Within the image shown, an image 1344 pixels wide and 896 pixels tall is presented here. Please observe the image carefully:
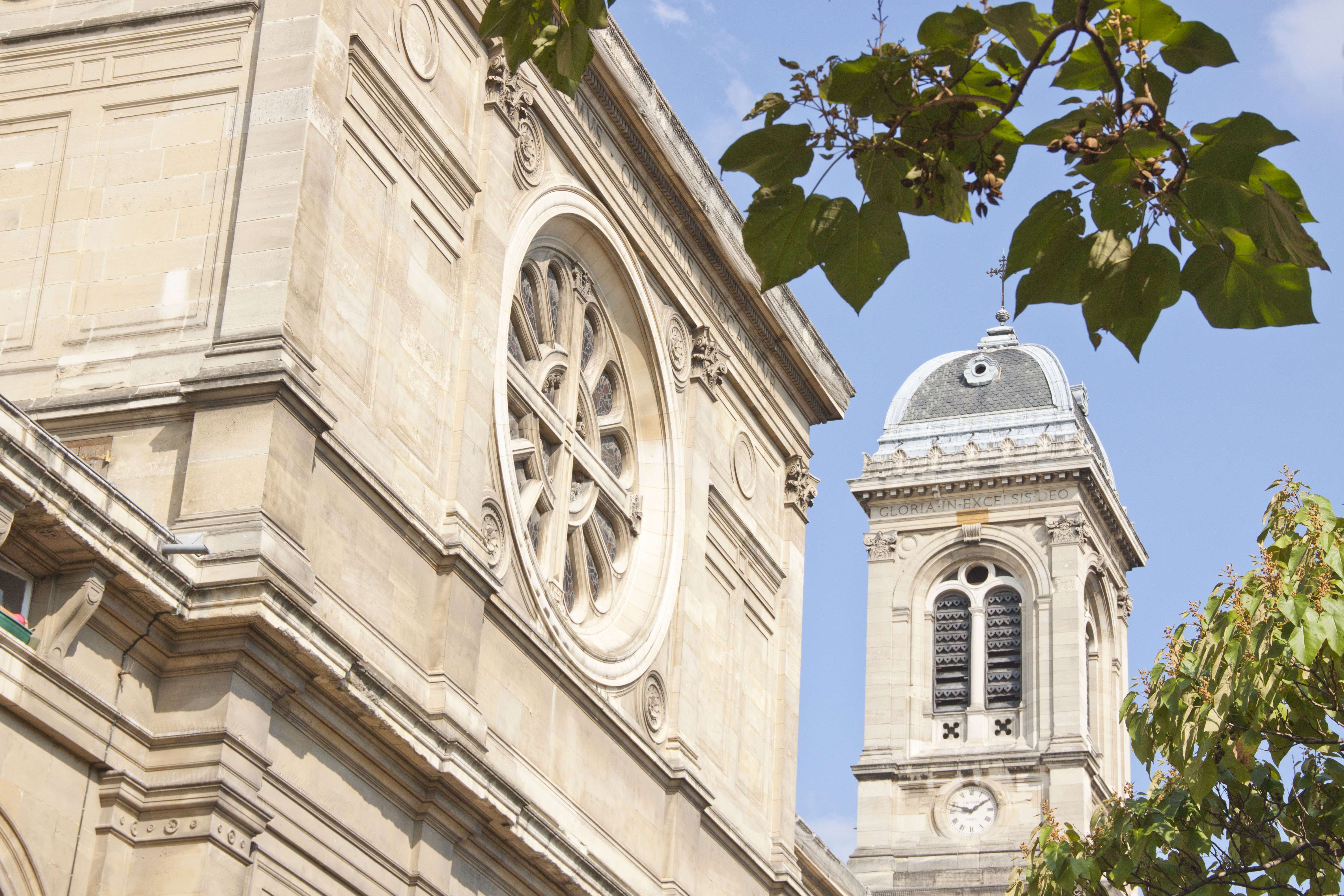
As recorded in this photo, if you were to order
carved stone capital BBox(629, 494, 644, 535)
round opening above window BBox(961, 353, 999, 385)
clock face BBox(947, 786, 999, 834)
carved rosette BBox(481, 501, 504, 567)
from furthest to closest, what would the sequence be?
1. round opening above window BBox(961, 353, 999, 385)
2. clock face BBox(947, 786, 999, 834)
3. carved stone capital BBox(629, 494, 644, 535)
4. carved rosette BBox(481, 501, 504, 567)

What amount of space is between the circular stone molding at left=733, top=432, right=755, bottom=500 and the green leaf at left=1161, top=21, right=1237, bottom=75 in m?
21.5

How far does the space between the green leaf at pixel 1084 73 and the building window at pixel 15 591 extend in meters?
9.84

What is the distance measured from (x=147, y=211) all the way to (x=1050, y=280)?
524 inches

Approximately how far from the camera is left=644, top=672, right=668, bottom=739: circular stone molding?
2464 centimetres

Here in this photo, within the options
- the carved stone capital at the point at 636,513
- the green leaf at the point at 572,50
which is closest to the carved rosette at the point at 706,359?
the carved stone capital at the point at 636,513

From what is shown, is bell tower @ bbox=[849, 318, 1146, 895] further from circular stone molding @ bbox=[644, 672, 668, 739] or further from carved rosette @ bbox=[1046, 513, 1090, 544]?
circular stone molding @ bbox=[644, 672, 668, 739]

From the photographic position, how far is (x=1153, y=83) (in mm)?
6754

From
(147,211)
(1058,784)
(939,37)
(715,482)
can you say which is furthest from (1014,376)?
(939,37)

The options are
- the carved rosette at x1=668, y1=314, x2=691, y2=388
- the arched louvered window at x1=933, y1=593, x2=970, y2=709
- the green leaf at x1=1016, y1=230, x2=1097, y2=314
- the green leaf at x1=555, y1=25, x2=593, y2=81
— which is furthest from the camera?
the arched louvered window at x1=933, y1=593, x2=970, y2=709

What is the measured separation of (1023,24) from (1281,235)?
1046mm

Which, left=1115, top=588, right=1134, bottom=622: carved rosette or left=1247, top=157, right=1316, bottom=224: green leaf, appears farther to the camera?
left=1115, top=588, right=1134, bottom=622: carved rosette

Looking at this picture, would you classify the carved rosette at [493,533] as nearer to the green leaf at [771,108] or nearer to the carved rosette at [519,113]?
the carved rosette at [519,113]

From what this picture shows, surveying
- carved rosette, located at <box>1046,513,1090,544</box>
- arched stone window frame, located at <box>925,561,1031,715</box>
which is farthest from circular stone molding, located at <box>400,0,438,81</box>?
arched stone window frame, located at <box>925,561,1031,715</box>

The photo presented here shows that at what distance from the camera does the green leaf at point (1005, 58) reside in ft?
24.0
